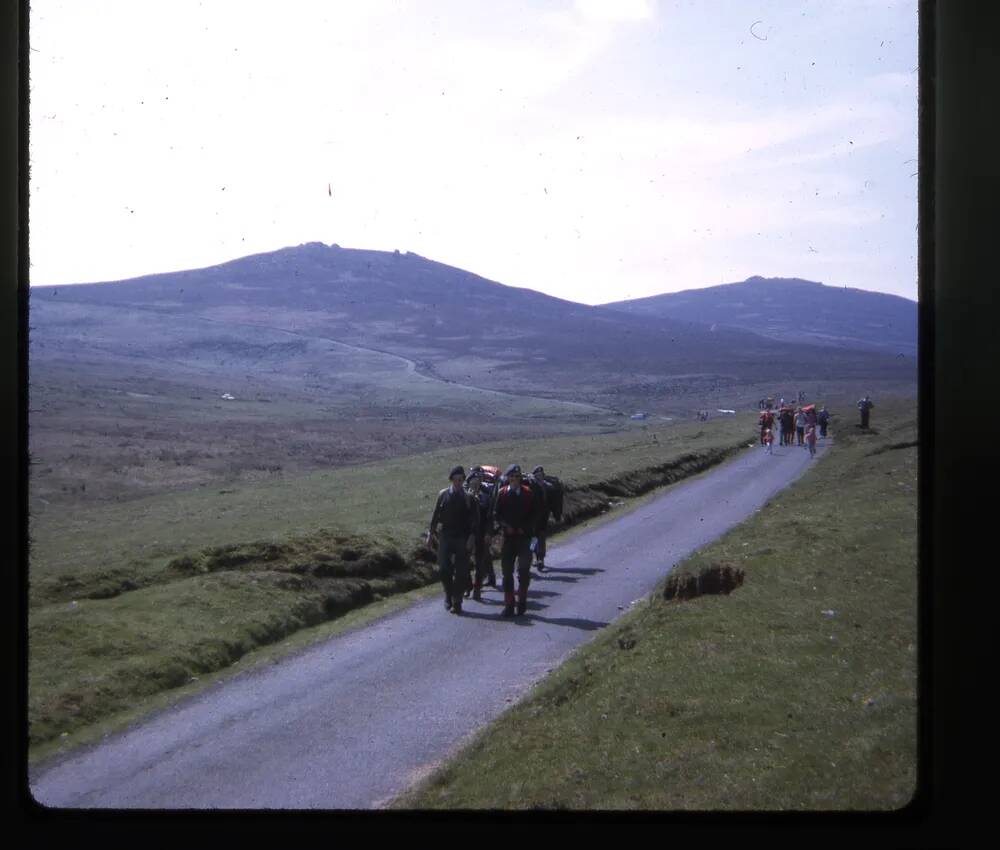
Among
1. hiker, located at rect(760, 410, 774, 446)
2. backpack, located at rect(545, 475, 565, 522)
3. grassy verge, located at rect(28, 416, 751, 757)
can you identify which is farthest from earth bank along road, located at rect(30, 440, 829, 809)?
hiker, located at rect(760, 410, 774, 446)

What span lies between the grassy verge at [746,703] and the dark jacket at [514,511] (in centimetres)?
154

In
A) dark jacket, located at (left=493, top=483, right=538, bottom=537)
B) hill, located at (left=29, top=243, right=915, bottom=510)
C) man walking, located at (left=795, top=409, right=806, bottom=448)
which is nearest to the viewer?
dark jacket, located at (left=493, top=483, right=538, bottom=537)

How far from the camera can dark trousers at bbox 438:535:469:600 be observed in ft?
40.6

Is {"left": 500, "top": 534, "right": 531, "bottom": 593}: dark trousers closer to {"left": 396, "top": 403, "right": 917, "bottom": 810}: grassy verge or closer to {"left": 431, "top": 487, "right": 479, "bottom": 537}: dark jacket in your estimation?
{"left": 431, "top": 487, "right": 479, "bottom": 537}: dark jacket

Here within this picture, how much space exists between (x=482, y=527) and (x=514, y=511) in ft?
4.95

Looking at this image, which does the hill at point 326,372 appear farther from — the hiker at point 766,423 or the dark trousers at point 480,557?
the hiker at point 766,423

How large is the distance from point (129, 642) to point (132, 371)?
93863 mm

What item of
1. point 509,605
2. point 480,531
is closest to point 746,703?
point 509,605

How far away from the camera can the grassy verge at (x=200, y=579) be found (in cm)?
869

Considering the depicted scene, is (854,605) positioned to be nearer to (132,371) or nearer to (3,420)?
(3,420)

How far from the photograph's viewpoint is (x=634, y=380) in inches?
4798

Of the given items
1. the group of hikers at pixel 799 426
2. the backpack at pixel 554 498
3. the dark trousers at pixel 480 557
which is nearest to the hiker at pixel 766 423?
the group of hikers at pixel 799 426

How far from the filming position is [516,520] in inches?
465

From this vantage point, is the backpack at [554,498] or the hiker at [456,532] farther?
the backpack at [554,498]
